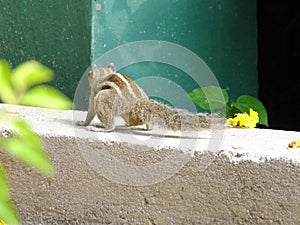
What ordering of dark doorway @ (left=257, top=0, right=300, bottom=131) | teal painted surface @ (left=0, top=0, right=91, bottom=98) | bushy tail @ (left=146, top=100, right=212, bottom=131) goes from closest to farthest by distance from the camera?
bushy tail @ (left=146, top=100, right=212, bottom=131)
teal painted surface @ (left=0, top=0, right=91, bottom=98)
dark doorway @ (left=257, top=0, right=300, bottom=131)

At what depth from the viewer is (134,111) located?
2.51m

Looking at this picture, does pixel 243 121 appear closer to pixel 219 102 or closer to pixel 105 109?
pixel 219 102

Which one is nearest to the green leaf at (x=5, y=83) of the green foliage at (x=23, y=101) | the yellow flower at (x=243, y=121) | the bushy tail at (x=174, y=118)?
the green foliage at (x=23, y=101)

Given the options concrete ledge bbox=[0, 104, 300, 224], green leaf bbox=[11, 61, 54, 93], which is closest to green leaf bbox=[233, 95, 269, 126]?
concrete ledge bbox=[0, 104, 300, 224]

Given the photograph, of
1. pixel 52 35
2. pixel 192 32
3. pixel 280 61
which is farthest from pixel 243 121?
pixel 280 61

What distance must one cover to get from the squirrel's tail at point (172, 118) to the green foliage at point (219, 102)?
0.46 meters

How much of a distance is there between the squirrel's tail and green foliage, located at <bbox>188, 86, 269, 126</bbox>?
1.50 feet

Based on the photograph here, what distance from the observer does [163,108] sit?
97.3 inches

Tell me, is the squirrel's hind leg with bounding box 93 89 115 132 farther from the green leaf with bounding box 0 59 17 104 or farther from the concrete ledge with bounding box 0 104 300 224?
the green leaf with bounding box 0 59 17 104

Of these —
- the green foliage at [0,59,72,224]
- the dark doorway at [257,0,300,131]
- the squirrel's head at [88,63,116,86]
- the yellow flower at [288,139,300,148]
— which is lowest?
the dark doorway at [257,0,300,131]

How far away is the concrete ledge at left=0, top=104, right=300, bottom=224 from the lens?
218cm

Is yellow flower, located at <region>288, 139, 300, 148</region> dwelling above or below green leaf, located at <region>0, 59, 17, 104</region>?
below

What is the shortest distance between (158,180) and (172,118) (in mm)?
260

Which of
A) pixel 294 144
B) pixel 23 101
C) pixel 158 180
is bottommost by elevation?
pixel 158 180
